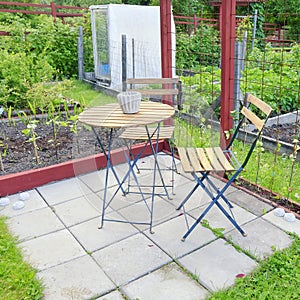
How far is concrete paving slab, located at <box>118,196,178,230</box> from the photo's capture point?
114 inches

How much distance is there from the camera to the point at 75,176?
370 centimetres

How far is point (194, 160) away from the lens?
8.79ft

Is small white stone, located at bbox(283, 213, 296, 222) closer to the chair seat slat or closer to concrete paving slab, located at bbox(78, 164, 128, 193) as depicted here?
the chair seat slat

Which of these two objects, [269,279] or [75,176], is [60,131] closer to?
[75,176]

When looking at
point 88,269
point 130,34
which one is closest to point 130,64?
point 130,34

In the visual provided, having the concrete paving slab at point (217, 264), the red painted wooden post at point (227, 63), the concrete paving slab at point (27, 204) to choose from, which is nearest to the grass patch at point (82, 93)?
the concrete paving slab at point (27, 204)

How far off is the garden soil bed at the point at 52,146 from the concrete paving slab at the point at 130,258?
121 cm

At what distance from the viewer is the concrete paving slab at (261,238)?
8.18 feet

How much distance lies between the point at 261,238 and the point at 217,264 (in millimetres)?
452

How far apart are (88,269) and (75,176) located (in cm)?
148

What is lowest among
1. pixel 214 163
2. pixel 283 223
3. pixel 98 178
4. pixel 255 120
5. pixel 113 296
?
pixel 113 296

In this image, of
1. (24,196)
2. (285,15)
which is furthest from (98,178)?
(285,15)

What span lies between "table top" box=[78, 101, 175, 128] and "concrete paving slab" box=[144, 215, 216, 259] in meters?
0.81

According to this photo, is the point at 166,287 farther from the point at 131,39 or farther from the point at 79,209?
the point at 131,39
